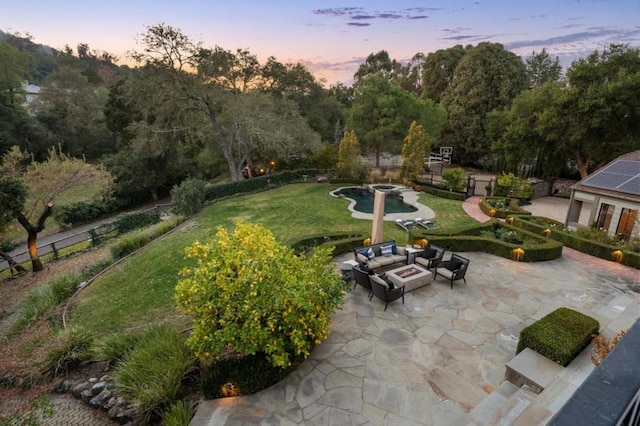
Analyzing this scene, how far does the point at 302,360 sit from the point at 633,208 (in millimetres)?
15306

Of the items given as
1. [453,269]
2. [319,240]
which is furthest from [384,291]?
[319,240]

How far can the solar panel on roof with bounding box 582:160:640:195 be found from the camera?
13.6 m

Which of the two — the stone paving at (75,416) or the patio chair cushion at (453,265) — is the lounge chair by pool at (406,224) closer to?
the patio chair cushion at (453,265)

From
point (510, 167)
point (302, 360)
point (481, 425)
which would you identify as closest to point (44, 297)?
point (302, 360)

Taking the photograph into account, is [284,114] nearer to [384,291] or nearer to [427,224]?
[427,224]

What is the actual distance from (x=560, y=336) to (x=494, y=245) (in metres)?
6.50

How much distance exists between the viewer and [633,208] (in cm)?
1307

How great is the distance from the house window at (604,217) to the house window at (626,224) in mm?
451

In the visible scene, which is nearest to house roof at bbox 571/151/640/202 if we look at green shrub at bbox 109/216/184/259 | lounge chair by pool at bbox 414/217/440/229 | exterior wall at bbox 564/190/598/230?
exterior wall at bbox 564/190/598/230

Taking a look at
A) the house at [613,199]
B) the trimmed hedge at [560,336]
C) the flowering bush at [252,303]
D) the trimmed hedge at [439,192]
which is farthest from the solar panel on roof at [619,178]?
the flowering bush at [252,303]

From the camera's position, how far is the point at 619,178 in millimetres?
14305

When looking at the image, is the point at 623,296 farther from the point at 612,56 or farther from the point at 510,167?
the point at 510,167

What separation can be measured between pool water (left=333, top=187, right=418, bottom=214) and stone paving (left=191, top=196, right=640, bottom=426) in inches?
432

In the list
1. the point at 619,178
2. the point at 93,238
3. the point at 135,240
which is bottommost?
the point at 93,238
